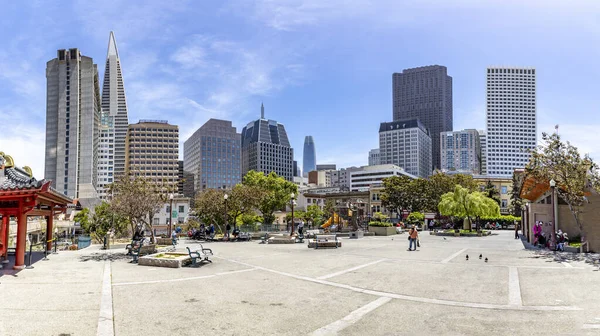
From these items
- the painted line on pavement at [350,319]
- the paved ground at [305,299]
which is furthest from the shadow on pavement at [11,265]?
the painted line on pavement at [350,319]

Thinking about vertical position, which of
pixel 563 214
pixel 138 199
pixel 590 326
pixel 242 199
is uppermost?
pixel 138 199

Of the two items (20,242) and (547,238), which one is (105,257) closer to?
(20,242)

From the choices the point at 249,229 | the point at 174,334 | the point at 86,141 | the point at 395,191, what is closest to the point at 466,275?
the point at 174,334

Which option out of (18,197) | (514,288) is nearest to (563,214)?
(514,288)

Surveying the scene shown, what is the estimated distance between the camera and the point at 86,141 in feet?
554

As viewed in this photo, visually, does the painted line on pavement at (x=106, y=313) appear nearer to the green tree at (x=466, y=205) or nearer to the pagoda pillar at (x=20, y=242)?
the pagoda pillar at (x=20, y=242)

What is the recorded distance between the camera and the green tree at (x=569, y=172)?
22.1m

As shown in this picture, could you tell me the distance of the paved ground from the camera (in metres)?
8.95

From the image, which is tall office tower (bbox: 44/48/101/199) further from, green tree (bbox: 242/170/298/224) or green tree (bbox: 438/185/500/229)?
green tree (bbox: 438/185/500/229)

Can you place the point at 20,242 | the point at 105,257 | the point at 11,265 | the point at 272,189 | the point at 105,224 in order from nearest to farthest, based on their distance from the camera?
1. the point at 20,242
2. the point at 11,265
3. the point at 105,257
4. the point at 105,224
5. the point at 272,189

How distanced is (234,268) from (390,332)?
9.57m

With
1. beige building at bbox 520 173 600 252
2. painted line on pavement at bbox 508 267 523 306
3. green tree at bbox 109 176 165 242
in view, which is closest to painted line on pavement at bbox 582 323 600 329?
painted line on pavement at bbox 508 267 523 306

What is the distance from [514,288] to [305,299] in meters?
6.37

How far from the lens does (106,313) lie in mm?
9828
